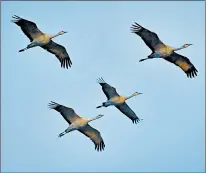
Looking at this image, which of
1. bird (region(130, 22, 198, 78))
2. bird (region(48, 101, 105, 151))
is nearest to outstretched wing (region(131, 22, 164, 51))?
bird (region(130, 22, 198, 78))

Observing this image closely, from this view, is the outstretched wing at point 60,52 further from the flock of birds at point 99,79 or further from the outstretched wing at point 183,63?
the outstretched wing at point 183,63

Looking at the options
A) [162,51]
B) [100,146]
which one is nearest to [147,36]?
[162,51]

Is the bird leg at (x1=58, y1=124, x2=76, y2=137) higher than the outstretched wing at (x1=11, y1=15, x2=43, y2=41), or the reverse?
the outstretched wing at (x1=11, y1=15, x2=43, y2=41)

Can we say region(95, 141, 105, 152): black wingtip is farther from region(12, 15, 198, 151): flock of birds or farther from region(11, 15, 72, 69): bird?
region(11, 15, 72, 69): bird

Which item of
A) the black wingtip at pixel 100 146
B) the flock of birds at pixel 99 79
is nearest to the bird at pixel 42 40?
the flock of birds at pixel 99 79

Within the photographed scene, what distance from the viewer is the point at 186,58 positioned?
6050 centimetres

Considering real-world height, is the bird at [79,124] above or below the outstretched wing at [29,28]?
below

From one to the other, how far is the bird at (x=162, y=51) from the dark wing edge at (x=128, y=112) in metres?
2.99

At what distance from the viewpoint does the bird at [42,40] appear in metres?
58.4

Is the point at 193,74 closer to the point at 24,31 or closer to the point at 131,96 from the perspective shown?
the point at 131,96

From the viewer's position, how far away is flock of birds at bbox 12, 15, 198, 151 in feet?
193

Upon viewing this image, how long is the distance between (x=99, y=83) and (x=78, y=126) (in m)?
2.39

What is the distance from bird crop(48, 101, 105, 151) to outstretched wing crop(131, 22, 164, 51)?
478 centimetres

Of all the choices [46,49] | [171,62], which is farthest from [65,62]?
Result: [171,62]
